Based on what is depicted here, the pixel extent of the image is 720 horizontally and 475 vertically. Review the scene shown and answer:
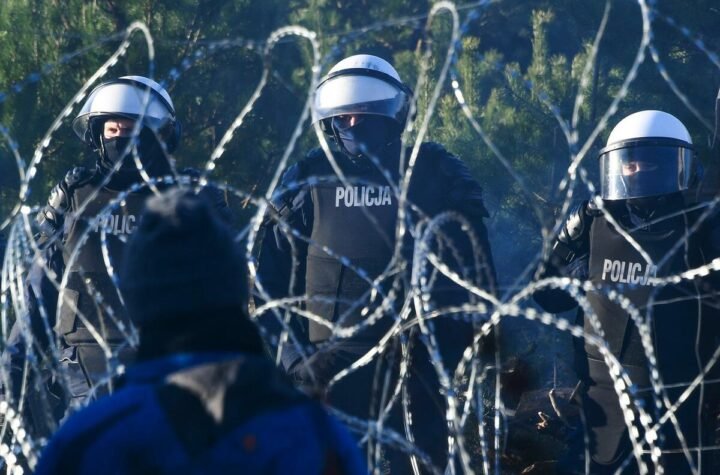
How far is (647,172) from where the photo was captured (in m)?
5.51

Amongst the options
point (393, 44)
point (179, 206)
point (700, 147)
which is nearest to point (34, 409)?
point (700, 147)

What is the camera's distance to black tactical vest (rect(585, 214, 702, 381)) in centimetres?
523

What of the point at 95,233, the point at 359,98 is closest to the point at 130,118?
the point at 95,233

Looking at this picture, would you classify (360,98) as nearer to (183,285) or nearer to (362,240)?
(362,240)

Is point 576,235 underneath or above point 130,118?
underneath

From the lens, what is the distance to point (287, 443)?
220cm

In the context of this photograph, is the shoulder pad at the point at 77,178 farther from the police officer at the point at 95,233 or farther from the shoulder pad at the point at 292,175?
the shoulder pad at the point at 292,175

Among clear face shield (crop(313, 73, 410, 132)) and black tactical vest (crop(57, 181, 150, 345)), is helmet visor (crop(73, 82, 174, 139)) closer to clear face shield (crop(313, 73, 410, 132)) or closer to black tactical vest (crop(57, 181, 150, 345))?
black tactical vest (crop(57, 181, 150, 345))

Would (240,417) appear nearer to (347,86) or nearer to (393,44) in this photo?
(347,86)

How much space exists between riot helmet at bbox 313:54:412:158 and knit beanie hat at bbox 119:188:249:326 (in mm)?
3397

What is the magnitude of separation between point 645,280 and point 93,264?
2.27m

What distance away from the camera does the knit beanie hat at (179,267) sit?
2205 mm

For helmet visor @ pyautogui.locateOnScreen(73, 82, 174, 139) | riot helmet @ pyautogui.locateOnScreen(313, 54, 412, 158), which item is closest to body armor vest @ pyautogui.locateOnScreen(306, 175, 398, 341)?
riot helmet @ pyautogui.locateOnScreen(313, 54, 412, 158)

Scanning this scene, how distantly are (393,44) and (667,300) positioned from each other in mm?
6120
